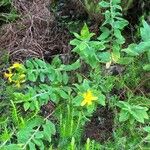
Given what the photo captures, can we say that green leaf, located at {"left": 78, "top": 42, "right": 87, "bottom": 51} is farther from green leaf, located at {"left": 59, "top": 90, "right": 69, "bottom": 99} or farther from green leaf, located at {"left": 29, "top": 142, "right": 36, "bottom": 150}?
green leaf, located at {"left": 29, "top": 142, "right": 36, "bottom": 150}

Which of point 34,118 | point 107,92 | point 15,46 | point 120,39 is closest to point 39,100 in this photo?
point 34,118

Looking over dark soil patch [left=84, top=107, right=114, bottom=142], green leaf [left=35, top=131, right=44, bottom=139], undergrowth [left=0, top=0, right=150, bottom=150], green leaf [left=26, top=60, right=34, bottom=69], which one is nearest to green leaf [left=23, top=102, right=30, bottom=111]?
undergrowth [left=0, top=0, right=150, bottom=150]

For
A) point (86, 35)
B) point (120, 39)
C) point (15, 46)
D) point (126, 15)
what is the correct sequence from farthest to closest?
point (15, 46) < point (126, 15) < point (120, 39) < point (86, 35)

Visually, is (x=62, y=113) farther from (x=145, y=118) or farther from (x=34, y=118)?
(x=145, y=118)

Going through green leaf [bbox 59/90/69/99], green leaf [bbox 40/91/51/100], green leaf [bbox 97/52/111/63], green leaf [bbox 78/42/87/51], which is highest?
green leaf [bbox 78/42/87/51]

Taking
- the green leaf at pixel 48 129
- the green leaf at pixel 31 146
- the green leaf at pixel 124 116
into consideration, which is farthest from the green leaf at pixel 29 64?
the green leaf at pixel 124 116

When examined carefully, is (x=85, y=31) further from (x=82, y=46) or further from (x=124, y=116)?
(x=124, y=116)
